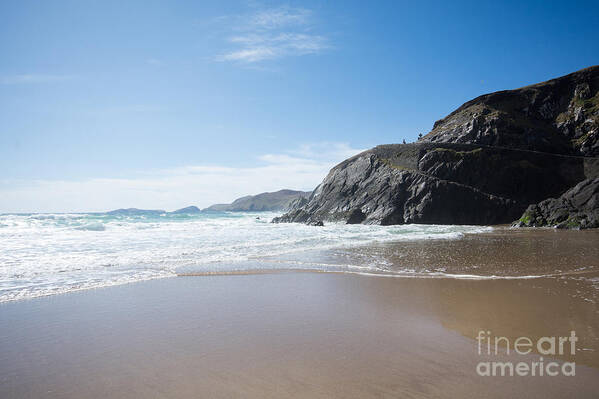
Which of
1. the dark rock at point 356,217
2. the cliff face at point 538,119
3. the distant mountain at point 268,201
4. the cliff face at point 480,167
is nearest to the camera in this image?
the cliff face at point 480,167

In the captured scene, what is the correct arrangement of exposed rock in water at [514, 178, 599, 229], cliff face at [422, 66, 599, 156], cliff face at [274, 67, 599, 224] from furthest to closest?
cliff face at [422, 66, 599, 156] < cliff face at [274, 67, 599, 224] < exposed rock in water at [514, 178, 599, 229]

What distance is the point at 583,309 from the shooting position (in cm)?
570

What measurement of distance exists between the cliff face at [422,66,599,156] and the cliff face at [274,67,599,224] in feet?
0.48

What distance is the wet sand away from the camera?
358cm

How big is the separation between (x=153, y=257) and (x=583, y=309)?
12.5 metres

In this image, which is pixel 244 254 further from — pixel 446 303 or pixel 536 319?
pixel 536 319

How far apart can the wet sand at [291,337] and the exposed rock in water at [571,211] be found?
20.0 metres

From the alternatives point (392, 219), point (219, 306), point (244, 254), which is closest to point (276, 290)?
point (219, 306)

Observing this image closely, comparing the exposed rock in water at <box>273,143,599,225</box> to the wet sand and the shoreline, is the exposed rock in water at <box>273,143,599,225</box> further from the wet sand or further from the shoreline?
the shoreline

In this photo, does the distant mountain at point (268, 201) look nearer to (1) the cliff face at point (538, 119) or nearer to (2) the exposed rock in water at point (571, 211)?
(1) the cliff face at point (538, 119)

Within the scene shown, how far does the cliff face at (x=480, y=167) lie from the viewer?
1415 inches

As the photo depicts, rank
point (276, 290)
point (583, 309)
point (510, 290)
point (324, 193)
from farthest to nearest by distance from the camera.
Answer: point (324, 193) → point (276, 290) → point (510, 290) → point (583, 309)

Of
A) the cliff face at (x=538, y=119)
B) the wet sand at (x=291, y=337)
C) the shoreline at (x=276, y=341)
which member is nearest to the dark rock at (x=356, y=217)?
the cliff face at (x=538, y=119)

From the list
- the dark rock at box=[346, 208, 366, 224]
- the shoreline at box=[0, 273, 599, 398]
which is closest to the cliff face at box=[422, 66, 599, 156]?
the dark rock at box=[346, 208, 366, 224]
